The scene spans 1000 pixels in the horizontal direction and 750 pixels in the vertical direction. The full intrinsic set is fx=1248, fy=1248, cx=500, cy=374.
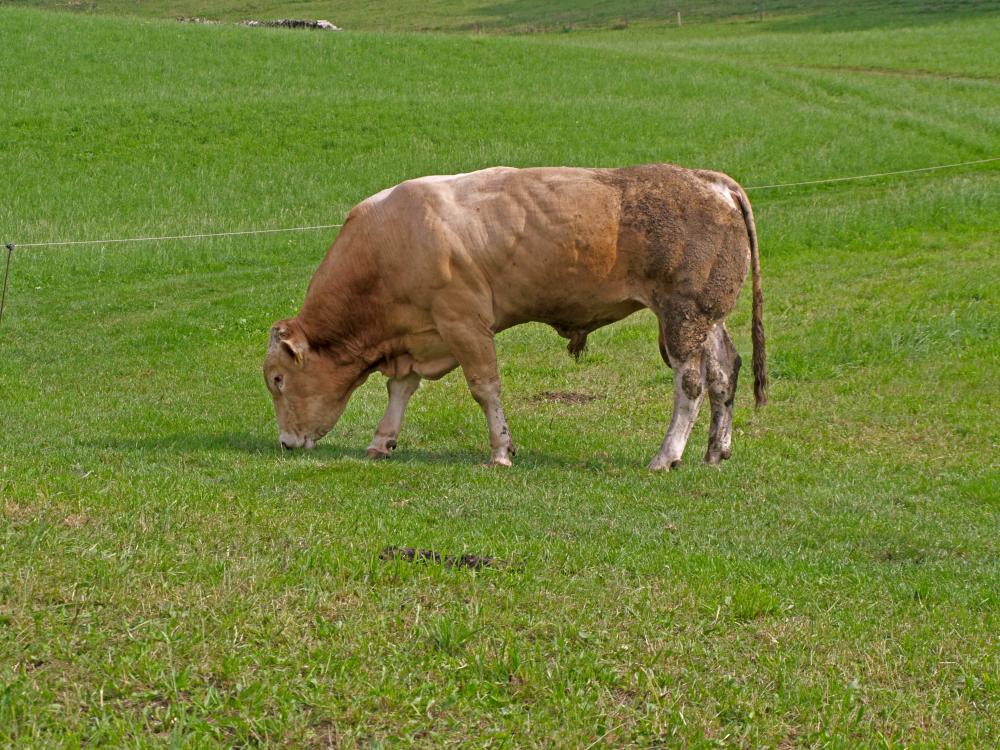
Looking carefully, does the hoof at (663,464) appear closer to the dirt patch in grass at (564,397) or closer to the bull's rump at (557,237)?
the bull's rump at (557,237)

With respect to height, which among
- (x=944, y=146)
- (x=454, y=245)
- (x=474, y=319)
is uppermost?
(x=454, y=245)

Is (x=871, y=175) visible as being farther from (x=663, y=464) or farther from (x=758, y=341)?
(x=663, y=464)

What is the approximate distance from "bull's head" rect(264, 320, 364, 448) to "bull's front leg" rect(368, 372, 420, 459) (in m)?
0.38

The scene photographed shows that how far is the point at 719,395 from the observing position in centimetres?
1079

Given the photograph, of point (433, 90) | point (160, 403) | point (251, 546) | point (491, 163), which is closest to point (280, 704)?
point (251, 546)

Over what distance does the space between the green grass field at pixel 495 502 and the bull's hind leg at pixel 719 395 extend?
29 centimetres

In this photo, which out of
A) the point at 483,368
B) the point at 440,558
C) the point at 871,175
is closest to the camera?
the point at 440,558

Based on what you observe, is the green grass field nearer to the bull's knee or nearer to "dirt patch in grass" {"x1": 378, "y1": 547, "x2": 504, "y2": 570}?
"dirt patch in grass" {"x1": 378, "y1": 547, "x2": 504, "y2": 570}

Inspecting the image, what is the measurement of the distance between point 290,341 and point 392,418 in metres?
1.11

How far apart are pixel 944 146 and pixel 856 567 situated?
24.9 meters

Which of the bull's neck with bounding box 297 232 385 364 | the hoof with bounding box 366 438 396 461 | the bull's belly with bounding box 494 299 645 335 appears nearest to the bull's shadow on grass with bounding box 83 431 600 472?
the hoof with bounding box 366 438 396 461

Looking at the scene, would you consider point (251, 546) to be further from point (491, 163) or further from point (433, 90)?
point (433, 90)

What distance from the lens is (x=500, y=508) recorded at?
8.19 meters

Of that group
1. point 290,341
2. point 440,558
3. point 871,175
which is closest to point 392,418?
point 290,341
